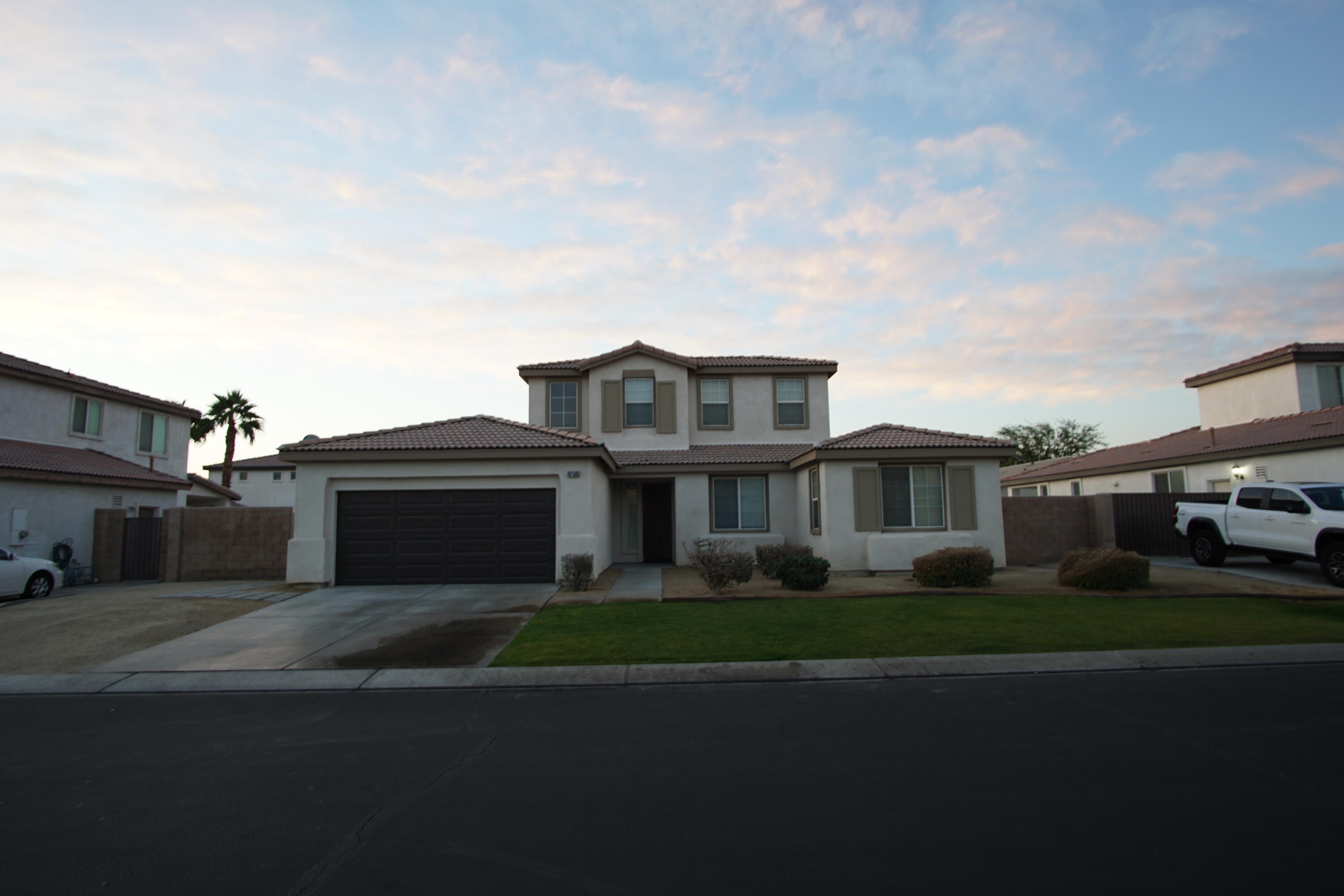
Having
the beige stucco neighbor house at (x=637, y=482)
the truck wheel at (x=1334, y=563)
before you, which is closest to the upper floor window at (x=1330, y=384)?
the truck wheel at (x=1334, y=563)

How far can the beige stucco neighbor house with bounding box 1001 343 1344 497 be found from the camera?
1967 cm

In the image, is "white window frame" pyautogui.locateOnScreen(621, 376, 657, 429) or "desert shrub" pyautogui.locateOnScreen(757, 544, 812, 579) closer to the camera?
"desert shrub" pyautogui.locateOnScreen(757, 544, 812, 579)

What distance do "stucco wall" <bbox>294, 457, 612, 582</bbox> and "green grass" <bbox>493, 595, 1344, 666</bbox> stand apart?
12.3 ft

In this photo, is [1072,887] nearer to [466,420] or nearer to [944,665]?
[944,665]

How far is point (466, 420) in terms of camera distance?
63.3ft

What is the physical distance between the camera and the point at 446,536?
17.0 metres

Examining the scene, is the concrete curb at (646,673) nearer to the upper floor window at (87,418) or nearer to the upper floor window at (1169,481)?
the upper floor window at (1169,481)

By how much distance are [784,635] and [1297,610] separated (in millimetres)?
8513

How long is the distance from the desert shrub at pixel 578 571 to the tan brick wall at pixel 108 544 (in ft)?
42.0

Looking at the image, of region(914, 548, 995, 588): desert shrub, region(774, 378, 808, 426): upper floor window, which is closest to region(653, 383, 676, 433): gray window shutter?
region(774, 378, 808, 426): upper floor window

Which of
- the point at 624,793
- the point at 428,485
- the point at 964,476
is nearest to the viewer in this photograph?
the point at 624,793

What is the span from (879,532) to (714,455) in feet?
17.7

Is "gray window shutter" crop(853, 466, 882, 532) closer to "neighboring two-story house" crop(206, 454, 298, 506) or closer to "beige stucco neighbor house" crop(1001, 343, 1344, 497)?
"beige stucco neighbor house" crop(1001, 343, 1344, 497)

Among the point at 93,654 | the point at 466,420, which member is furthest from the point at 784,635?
the point at 466,420
